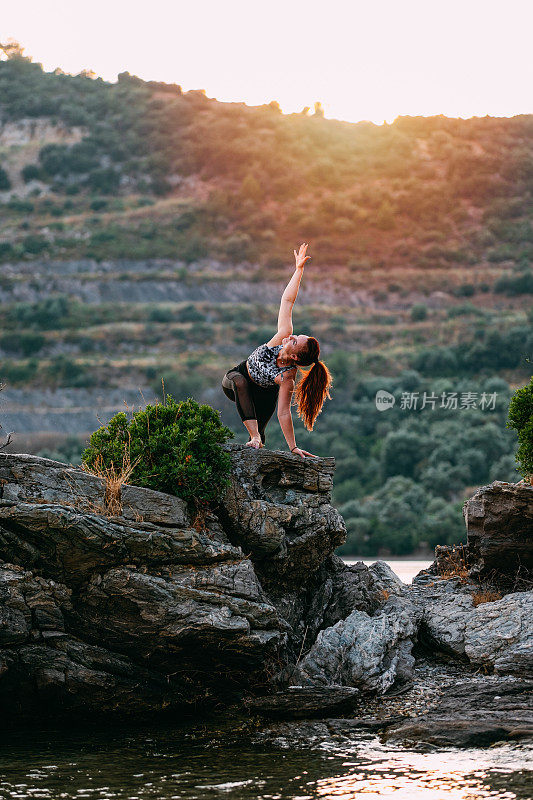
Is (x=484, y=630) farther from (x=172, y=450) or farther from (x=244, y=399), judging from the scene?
(x=172, y=450)

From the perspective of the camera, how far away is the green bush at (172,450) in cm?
1126

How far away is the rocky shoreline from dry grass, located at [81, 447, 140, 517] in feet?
0.23

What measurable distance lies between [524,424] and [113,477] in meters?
6.58

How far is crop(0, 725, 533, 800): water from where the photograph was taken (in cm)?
791

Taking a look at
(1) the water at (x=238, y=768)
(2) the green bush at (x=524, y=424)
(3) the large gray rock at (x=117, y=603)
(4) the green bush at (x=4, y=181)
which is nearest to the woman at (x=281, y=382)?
(3) the large gray rock at (x=117, y=603)

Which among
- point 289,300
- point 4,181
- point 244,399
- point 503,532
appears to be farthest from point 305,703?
point 4,181

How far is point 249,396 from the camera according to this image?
41.4ft

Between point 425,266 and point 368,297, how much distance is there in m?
7.68

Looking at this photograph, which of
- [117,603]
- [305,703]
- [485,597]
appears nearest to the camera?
[117,603]

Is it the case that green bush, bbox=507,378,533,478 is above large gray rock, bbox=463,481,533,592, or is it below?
above

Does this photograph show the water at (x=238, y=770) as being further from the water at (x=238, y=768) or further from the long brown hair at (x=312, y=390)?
the long brown hair at (x=312, y=390)

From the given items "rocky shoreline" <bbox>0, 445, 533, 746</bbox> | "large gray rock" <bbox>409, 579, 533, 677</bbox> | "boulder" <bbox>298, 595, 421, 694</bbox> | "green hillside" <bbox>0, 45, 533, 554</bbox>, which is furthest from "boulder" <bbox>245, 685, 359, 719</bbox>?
"green hillside" <bbox>0, 45, 533, 554</bbox>

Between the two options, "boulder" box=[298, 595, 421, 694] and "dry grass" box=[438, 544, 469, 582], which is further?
"dry grass" box=[438, 544, 469, 582]

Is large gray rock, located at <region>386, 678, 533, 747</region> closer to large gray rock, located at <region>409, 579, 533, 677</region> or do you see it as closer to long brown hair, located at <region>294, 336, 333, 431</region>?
large gray rock, located at <region>409, 579, 533, 677</region>
